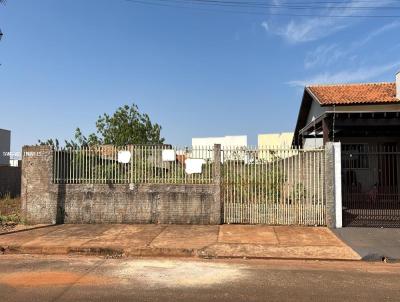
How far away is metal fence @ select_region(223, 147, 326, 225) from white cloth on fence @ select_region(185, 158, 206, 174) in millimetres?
724

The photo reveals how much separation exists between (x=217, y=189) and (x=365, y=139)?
995cm

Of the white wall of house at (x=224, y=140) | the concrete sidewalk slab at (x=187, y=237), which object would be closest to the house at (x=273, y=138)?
the white wall of house at (x=224, y=140)

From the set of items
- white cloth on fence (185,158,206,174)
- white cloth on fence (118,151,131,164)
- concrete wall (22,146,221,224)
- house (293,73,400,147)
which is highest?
house (293,73,400,147)

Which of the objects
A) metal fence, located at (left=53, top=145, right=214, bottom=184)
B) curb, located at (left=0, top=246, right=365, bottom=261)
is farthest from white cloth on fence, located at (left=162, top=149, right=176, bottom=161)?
curb, located at (left=0, top=246, right=365, bottom=261)

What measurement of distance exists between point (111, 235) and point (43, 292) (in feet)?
15.9

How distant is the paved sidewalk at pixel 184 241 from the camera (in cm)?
934

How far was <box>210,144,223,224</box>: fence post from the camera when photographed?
501 inches

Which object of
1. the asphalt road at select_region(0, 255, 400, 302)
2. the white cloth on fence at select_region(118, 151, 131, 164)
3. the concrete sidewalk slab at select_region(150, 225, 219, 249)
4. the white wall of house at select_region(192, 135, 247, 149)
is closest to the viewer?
the asphalt road at select_region(0, 255, 400, 302)

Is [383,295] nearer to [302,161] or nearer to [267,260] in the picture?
[267,260]

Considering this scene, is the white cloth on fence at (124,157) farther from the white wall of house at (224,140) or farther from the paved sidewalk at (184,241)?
the white wall of house at (224,140)

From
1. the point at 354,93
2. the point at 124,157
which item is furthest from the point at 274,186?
the point at 354,93

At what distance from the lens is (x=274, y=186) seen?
1270 centimetres

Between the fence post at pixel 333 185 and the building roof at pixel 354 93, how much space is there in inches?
188

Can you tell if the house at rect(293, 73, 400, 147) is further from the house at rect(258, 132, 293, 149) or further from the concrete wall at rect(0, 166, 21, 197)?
the house at rect(258, 132, 293, 149)
